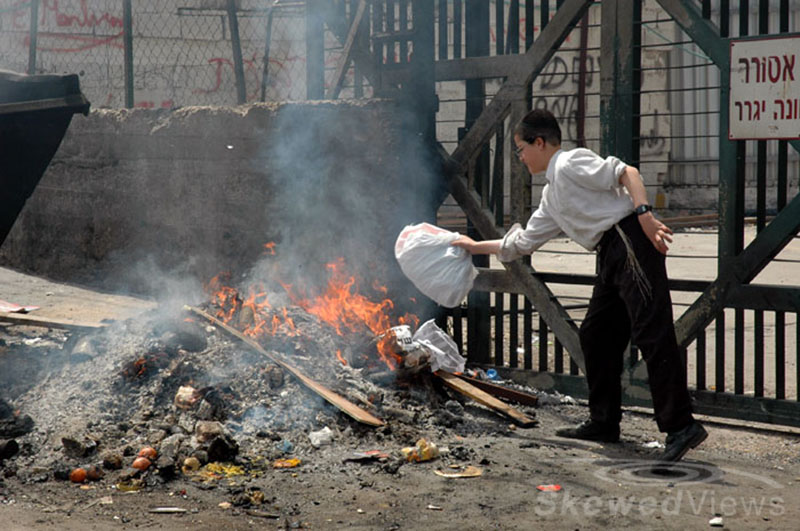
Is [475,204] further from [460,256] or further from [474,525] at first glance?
[474,525]

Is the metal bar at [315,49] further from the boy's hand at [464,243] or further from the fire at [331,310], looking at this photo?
the boy's hand at [464,243]

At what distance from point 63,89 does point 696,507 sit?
4809 mm

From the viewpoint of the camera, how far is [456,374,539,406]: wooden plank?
6.11 m

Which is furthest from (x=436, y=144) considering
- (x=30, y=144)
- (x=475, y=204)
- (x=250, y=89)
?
(x=250, y=89)

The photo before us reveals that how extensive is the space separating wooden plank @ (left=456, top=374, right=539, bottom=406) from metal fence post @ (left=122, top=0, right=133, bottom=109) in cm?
530

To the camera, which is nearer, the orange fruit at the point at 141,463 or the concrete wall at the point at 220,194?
the orange fruit at the point at 141,463

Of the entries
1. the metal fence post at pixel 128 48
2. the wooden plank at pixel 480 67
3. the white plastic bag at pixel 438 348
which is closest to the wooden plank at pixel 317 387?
the white plastic bag at pixel 438 348

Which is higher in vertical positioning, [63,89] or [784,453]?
[63,89]

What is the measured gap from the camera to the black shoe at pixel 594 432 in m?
5.40

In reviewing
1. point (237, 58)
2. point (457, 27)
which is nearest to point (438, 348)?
point (457, 27)

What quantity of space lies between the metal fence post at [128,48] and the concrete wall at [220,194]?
380 millimetres

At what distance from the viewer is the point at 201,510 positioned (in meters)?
4.23

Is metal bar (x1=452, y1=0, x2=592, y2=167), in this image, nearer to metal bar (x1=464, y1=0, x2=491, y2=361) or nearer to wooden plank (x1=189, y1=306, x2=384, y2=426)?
metal bar (x1=464, y1=0, x2=491, y2=361)

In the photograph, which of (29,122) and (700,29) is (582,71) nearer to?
(700,29)
